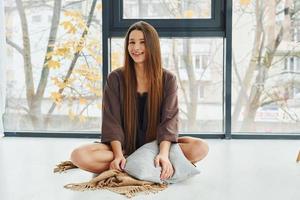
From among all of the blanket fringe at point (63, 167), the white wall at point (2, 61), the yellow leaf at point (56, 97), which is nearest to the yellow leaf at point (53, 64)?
the yellow leaf at point (56, 97)

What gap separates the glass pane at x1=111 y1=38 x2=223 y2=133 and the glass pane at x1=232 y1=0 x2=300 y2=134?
14 cm

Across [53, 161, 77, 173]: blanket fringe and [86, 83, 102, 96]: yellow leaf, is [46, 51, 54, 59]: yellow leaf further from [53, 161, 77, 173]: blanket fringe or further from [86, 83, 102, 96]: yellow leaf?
[53, 161, 77, 173]: blanket fringe

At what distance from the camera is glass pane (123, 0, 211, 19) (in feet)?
11.0

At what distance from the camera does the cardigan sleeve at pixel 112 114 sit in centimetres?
228

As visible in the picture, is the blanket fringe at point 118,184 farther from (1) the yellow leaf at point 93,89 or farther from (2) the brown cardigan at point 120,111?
(1) the yellow leaf at point 93,89

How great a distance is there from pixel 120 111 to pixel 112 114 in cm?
5

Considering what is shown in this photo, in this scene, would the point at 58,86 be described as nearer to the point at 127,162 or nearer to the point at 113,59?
the point at 113,59

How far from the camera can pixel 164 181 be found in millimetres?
2119

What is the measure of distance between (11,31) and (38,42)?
0.24 metres

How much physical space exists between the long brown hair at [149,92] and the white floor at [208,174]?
1.04 ft

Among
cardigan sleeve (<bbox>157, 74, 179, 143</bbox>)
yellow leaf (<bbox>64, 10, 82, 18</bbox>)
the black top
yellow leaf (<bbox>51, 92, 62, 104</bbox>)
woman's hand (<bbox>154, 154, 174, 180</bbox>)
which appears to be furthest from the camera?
yellow leaf (<bbox>51, 92, 62, 104</bbox>)

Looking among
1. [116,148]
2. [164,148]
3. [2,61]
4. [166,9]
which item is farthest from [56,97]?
[164,148]

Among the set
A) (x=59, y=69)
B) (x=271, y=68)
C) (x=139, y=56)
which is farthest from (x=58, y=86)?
(x=271, y=68)

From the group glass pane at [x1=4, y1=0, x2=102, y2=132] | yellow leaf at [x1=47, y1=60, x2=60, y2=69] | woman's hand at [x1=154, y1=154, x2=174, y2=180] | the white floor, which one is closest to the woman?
woman's hand at [x1=154, y1=154, x2=174, y2=180]
